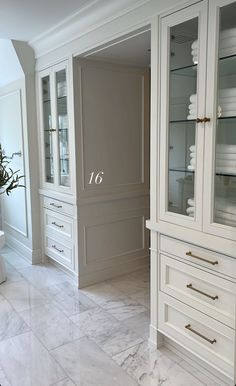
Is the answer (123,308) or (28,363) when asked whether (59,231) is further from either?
(28,363)

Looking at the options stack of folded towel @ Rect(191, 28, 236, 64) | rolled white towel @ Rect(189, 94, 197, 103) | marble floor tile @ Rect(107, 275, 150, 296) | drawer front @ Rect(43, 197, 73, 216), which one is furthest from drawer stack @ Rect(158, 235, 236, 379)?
drawer front @ Rect(43, 197, 73, 216)

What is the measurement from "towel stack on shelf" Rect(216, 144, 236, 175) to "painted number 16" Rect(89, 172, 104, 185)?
5.15 feet

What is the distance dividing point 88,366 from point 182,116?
166 cm

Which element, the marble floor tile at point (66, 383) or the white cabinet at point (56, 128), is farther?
the white cabinet at point (56, 128)

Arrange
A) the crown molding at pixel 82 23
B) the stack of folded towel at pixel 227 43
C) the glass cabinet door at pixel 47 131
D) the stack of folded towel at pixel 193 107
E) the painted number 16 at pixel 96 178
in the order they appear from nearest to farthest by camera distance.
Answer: the stack of folded towel at pixel 227 43, the stack of folded towel at pixel 193 107, the crown molding at pixel 82 23, the painted number 16 at pixel 96 178, the glass cabinet door at pixel 47 131

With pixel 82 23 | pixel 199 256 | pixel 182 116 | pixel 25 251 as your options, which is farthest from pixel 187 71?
pixel 25 251

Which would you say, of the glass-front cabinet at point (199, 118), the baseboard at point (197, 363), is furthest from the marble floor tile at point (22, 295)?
the glass-front cabinet at point (199, 118)

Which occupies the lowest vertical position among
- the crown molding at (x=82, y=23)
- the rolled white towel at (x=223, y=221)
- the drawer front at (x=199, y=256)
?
the drawer front at (x=199, y=256)

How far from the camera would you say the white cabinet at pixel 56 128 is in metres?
→ 3.22

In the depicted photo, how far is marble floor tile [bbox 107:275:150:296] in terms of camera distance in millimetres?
3237

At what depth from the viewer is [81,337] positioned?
2492mm

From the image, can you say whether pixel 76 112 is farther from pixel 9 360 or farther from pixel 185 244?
pixel 9 360

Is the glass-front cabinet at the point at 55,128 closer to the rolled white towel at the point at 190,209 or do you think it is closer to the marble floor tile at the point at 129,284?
the marble floor tile at the point at 129,284

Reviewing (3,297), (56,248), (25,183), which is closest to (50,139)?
(25,183)
